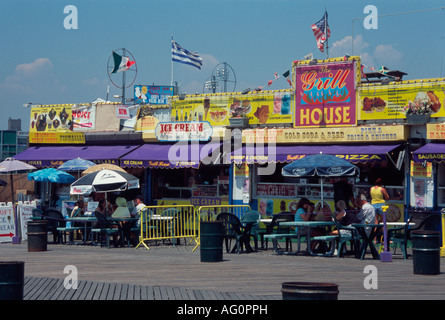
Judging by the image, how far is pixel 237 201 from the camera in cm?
2447

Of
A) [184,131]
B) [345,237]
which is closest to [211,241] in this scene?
[345,237]

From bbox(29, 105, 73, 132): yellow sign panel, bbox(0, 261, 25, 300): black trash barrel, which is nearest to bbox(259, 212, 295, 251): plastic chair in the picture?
bbox(0, 261, 25, 300): black trash barrel

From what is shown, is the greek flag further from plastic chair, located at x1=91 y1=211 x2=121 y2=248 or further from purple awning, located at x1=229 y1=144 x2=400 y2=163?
plastic chair, located at x1=91 y1=211 x2=121 y2=248

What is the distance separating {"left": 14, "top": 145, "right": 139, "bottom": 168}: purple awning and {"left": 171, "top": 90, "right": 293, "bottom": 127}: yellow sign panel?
8.20ft

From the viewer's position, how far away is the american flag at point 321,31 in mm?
24612

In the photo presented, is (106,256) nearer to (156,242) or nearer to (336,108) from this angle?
(156,242)

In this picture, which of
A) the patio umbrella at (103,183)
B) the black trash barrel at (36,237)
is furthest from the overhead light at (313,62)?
the black trash barrel at (36,237)

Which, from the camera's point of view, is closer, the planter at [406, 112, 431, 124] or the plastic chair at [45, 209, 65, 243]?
the planter at [406, 112, 431, 124]

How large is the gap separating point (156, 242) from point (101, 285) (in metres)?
8.89

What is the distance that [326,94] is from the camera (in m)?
23.0

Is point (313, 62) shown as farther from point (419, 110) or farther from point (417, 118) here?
point (417, 118)

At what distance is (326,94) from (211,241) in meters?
9.09

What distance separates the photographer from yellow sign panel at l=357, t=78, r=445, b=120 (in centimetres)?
2066
